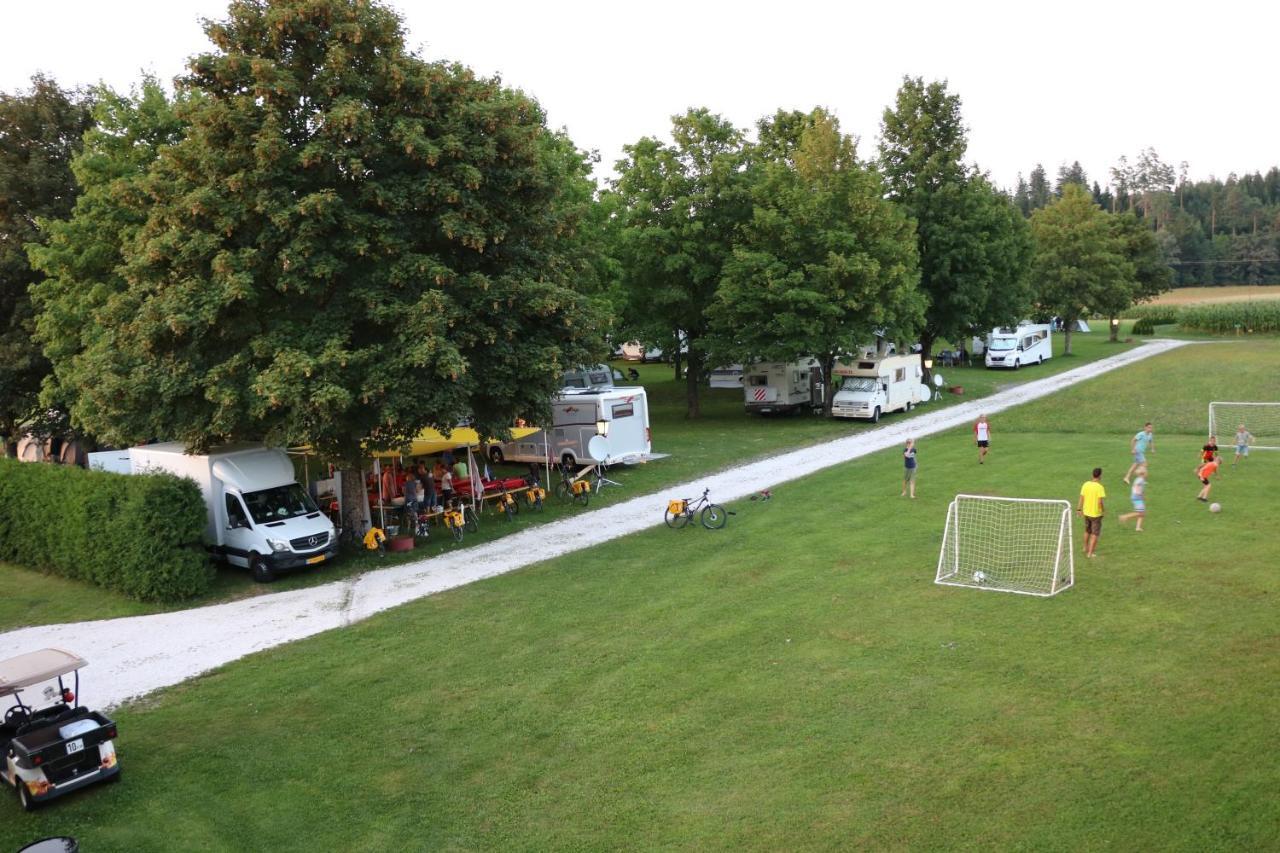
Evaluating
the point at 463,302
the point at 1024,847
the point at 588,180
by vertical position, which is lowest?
the point at 1024,847

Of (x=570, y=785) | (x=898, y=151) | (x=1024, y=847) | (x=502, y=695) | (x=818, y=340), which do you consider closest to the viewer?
(x=1024, y=847)

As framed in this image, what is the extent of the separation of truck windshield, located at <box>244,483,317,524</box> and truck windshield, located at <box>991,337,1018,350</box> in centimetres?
4638

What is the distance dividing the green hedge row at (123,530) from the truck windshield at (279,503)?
51.2 inches

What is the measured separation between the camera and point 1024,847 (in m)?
7.82

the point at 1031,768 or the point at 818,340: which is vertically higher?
the point at 818,340

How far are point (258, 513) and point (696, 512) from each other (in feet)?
31.2

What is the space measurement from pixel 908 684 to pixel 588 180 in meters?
30.9

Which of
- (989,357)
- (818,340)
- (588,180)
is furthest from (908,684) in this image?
(989,357)

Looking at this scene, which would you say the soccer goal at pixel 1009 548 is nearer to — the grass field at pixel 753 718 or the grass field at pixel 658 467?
the grass field at pixel 753 718

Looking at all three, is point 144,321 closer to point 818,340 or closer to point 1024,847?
point 1024,847

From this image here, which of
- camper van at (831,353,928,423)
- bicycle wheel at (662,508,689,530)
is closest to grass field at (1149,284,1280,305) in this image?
camper van at (831,353,928,423)

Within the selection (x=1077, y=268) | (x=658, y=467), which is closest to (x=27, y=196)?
(x=658, y=467)

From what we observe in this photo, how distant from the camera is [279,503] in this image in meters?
20.0

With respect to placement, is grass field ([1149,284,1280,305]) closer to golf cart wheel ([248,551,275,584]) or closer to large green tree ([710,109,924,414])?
large green tree ([710,109,924,414])
